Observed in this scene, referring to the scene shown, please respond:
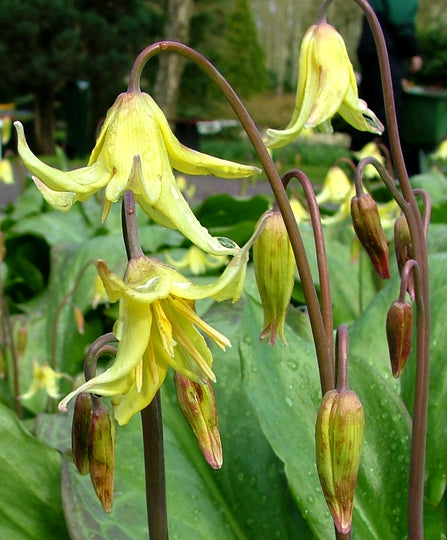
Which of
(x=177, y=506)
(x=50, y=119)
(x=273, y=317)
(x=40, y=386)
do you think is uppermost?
(x=273, y=317)

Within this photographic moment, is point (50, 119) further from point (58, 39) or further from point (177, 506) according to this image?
point (177, 506)

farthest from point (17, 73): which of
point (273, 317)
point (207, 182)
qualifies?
point (273, 317)

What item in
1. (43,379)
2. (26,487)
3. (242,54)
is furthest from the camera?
(242,54)

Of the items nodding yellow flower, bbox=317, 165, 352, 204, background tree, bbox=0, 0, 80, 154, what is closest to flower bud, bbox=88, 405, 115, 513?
nodding yellow flower, bbox=317, 165, 352, 204

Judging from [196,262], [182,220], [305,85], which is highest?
[305,85]

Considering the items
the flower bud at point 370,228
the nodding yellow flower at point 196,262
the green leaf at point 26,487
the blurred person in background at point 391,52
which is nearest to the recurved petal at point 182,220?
the flower bud at point 370,228

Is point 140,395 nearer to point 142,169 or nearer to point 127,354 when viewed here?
point 127,354

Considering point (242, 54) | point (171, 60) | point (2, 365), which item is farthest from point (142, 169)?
point (242, 54)

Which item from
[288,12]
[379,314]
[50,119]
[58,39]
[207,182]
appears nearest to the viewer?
[379,314]
